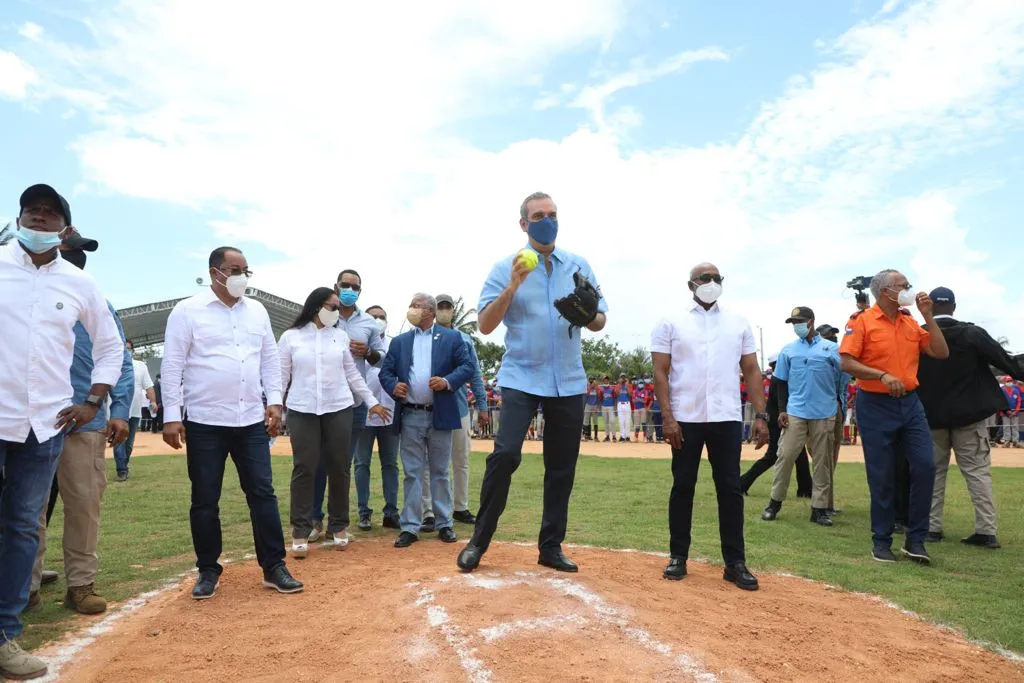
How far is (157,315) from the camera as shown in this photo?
105 ft

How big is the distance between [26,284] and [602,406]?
830 inches

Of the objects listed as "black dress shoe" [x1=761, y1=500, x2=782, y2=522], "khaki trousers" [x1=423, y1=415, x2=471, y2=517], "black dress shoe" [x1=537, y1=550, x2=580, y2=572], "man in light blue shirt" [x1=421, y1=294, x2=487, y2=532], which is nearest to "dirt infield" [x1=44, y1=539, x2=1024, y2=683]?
"black dress shoe" [x1=537, y1=550, x2=580, y2=572]

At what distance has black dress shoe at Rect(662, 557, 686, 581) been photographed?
5.12 m

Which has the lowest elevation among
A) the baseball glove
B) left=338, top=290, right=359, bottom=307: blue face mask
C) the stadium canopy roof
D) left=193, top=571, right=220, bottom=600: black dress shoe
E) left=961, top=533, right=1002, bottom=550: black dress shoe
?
left=193, top=571, right=220, bottom=600: black dress shoe

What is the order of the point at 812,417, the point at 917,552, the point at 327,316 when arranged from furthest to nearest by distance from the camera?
the point at 812,417 < the point at 327,316 < the point at 917,552

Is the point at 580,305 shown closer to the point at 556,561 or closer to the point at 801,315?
the point at 556,561

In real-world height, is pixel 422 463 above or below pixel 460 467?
above

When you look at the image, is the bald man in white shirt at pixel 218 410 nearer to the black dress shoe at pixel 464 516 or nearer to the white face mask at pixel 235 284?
the white face mask at pixel 235 284

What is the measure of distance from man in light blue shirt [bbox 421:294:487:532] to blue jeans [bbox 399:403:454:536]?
18.8 inches

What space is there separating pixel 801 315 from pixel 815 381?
2.84ft

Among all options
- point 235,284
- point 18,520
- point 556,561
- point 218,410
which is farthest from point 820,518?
point 18,520

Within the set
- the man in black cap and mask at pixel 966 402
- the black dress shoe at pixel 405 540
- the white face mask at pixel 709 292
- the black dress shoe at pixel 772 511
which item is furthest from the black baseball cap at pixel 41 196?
the black dress shoe at pixel 772 511

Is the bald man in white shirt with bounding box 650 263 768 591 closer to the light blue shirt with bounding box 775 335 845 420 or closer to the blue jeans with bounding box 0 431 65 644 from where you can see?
the light blue shirt with bounding box 775 335 845 420

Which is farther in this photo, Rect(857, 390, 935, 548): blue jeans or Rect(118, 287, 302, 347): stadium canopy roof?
Rect(118, 287, 302, 347): stadium canopy roof
